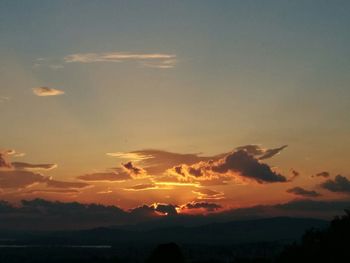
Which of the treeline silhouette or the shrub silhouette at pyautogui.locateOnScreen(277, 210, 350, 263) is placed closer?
the treeline silhouette

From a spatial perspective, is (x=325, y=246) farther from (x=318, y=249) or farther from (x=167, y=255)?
(x=167, y=255)

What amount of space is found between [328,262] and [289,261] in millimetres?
9913

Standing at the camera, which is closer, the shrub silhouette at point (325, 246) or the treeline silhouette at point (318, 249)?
the treeline silhouette at point (318, 249)

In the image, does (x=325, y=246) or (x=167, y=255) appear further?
(x=325, y=246)

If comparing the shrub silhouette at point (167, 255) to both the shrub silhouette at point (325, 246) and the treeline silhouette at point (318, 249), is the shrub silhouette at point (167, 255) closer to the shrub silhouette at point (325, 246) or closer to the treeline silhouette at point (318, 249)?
the treeline silhouette at point (318, 249)

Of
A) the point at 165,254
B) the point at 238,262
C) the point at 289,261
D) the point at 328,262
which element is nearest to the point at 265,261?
the point at 238,262

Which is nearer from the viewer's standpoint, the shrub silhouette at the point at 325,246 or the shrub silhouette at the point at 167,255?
the shrub silhouette at the point at 167,255

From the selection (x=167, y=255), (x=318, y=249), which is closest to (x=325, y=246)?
(x=318, y=249)

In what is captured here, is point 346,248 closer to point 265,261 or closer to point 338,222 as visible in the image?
point 338,222

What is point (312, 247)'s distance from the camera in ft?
286

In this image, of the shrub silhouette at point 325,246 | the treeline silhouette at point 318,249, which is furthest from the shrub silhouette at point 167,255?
the shrub silhouette at point 325,246

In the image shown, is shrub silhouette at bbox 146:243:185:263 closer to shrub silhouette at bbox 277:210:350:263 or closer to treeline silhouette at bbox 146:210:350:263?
treeline silhouette at bbox 146:210:350:263

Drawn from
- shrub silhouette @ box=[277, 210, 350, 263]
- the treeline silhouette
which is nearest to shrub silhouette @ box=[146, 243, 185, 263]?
the treeline silhouette

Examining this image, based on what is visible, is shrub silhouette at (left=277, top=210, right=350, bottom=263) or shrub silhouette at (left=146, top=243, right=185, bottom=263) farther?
shrub silhouette at (left=277, top=210, right=350, bottom=263)
